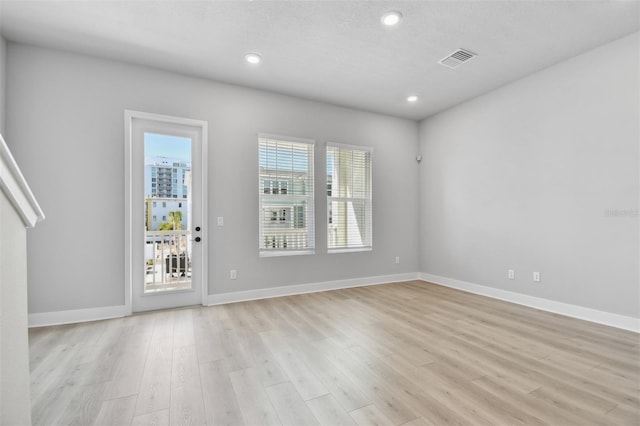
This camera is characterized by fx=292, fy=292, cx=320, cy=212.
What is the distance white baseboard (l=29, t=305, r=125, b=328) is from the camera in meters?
3.09

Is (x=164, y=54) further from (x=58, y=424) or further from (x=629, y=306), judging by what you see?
(x=629, y=306)

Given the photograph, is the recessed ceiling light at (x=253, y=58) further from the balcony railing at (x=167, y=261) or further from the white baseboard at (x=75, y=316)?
the white baseboard at (x=75, y=316)

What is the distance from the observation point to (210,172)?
12.8 ft

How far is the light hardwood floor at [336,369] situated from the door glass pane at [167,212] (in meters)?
0.52

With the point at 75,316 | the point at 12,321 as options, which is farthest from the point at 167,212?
the point at 12,321

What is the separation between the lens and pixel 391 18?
8.93ft

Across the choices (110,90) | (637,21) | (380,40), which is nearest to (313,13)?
(380,40)

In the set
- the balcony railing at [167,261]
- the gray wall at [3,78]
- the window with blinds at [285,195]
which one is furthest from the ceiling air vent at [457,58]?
the gray wall at [3,78]

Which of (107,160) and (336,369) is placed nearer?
(336,369)

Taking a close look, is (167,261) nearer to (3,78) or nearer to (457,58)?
(3,78)

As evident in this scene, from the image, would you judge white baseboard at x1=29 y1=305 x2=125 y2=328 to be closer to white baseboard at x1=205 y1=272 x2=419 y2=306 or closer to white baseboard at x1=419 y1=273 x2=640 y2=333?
white baseboard at x1=205 y1=272 x2=419 y2=306

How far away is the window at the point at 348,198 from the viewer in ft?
15.8

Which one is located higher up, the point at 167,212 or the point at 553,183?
the point at 553,183

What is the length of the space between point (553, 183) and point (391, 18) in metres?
2.76
